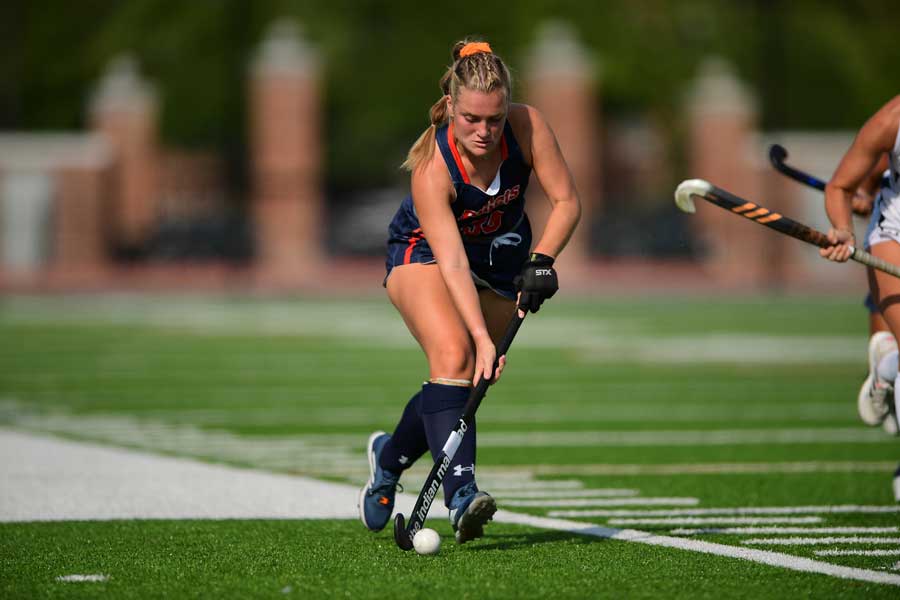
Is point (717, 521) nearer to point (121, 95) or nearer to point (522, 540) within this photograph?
point (522, 540)

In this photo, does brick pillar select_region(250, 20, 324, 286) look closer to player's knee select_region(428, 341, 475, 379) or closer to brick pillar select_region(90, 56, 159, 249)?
brick pillar select_region(90, 56, 159, 249)

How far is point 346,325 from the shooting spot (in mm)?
22844

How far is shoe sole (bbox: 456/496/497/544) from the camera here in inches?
219

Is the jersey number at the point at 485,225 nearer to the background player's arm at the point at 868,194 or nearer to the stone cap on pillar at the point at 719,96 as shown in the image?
the background player's arm at the point at 868,194

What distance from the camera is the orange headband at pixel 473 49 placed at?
5.76 meters

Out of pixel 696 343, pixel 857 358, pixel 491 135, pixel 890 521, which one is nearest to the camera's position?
pixel 491 135

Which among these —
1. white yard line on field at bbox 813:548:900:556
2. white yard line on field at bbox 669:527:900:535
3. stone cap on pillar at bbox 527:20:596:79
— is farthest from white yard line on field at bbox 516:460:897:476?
stone cap on pillar at bbox 527:20:596:79

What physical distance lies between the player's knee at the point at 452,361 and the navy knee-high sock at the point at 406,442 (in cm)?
29

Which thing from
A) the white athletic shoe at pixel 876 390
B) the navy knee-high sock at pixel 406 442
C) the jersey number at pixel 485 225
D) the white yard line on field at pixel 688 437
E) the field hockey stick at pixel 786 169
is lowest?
the white yard line on field at pixel 688 437

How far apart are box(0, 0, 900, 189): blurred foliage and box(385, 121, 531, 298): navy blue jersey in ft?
124

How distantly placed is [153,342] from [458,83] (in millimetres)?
14345

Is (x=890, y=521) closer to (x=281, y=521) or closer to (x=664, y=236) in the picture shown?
(x=281, y=521)

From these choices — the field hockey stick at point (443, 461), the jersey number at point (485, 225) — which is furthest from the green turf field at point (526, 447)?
the jersey number at point (485, 225)

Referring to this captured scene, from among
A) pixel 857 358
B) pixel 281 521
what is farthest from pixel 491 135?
pixel 857 358
